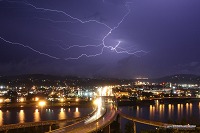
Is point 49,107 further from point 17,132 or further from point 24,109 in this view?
point 17,132

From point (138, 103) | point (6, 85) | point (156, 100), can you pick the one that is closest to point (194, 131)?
point (138, 103)

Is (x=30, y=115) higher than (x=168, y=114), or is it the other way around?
(x=30, y=115)

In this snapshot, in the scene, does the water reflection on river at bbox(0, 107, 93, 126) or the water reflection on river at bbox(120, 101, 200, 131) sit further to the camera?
the water reflection on river at bbox(0, 107, 93, 126)

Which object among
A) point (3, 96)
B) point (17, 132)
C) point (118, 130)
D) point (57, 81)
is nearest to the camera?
point (17, 132)

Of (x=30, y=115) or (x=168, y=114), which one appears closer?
(x=30, y=115)

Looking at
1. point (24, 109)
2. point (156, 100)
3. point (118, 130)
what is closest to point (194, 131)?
point (118, 130)

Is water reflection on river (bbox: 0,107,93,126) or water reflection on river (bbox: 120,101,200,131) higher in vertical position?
water reflection on river (bbox: 0,107,93,126)

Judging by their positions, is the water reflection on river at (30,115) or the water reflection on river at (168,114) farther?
the water reflection on river at (30,115)

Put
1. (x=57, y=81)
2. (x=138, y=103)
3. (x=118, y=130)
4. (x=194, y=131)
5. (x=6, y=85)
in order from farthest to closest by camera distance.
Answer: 1. (x=57, y=81)
2. (x=6, y=85)
3. (x=138, y=103)
4. (x=118, y=130)
5. (x=194, y=131)

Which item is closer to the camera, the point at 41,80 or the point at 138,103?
the point at 138,103

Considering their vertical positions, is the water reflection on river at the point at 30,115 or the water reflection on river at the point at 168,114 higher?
the water reflection on river at the point at 30,115
